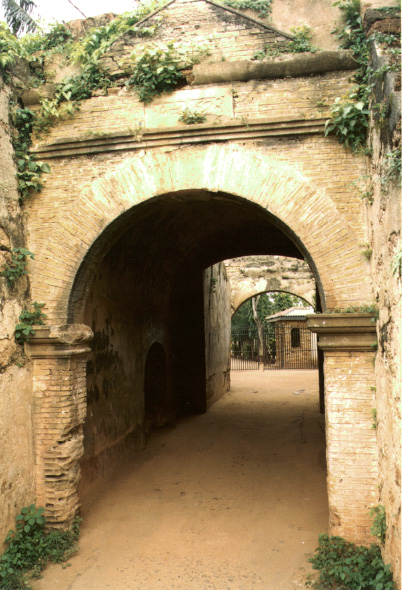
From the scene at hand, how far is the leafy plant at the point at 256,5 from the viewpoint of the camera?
5.06 metres

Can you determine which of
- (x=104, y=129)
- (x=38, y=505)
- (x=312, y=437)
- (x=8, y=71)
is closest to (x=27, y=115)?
(x=8, y=71)

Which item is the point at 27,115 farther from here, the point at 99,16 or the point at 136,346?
the point at 136,346

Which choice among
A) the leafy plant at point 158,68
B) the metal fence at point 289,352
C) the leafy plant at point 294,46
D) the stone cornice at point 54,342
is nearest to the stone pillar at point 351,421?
the stone cornice at point 54,342

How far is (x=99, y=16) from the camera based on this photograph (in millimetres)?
5441

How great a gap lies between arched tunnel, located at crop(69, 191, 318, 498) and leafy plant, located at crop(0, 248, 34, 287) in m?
0.60

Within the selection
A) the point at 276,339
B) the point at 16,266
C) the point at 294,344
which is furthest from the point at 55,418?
the point at 294,344

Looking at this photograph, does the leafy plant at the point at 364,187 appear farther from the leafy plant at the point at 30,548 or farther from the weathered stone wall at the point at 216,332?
the weathered stone wall at the point at 216,332

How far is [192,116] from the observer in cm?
479

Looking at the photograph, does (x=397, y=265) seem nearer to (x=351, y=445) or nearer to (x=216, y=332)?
(x=351, y=445)

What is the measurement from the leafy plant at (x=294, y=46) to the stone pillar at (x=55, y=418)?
3735 millimetres

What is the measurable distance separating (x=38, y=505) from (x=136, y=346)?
3209 millimetres

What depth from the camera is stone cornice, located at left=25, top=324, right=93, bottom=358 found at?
4.78m

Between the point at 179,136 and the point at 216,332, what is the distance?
8734mm

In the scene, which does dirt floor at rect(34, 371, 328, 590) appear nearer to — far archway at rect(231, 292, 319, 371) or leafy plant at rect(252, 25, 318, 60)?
leafy plant at rect(252, 25, 318, 60)
